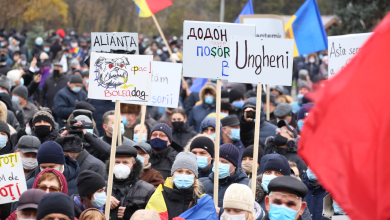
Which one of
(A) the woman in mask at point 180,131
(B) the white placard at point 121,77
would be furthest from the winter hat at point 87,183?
(A) the woman in mask at point 180,131

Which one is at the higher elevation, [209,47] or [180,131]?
[209,47]

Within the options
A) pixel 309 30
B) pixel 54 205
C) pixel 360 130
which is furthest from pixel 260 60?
pixel 309 30

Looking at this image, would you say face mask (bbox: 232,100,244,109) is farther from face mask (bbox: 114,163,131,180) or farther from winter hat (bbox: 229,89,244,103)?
face mask (bbox: 114,163,131,180)

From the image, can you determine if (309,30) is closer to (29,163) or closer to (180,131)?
(180,131)

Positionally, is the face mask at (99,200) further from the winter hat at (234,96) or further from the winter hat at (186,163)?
the winter hat at (234,96)

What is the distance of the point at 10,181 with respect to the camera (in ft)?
16.6

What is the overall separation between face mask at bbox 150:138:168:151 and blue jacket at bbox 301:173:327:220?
1.89 m

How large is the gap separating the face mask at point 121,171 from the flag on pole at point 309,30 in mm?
5736

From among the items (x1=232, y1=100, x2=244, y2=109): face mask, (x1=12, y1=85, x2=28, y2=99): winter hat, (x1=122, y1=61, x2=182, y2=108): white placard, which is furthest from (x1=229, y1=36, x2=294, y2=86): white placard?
(x1=12, y1=85, x2=28, y2=99): winter hat

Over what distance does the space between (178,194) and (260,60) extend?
1.62 metres

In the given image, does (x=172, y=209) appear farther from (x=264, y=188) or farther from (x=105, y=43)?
(x=105, y=43)

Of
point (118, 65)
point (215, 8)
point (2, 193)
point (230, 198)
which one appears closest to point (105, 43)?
point (118, 65)

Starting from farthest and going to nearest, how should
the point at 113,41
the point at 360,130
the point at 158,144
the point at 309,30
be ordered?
the point at 309,30 → the point at 113,41 → the point at 158,144 → the point at 360,130

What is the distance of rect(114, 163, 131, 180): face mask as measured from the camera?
5500 millimetres
